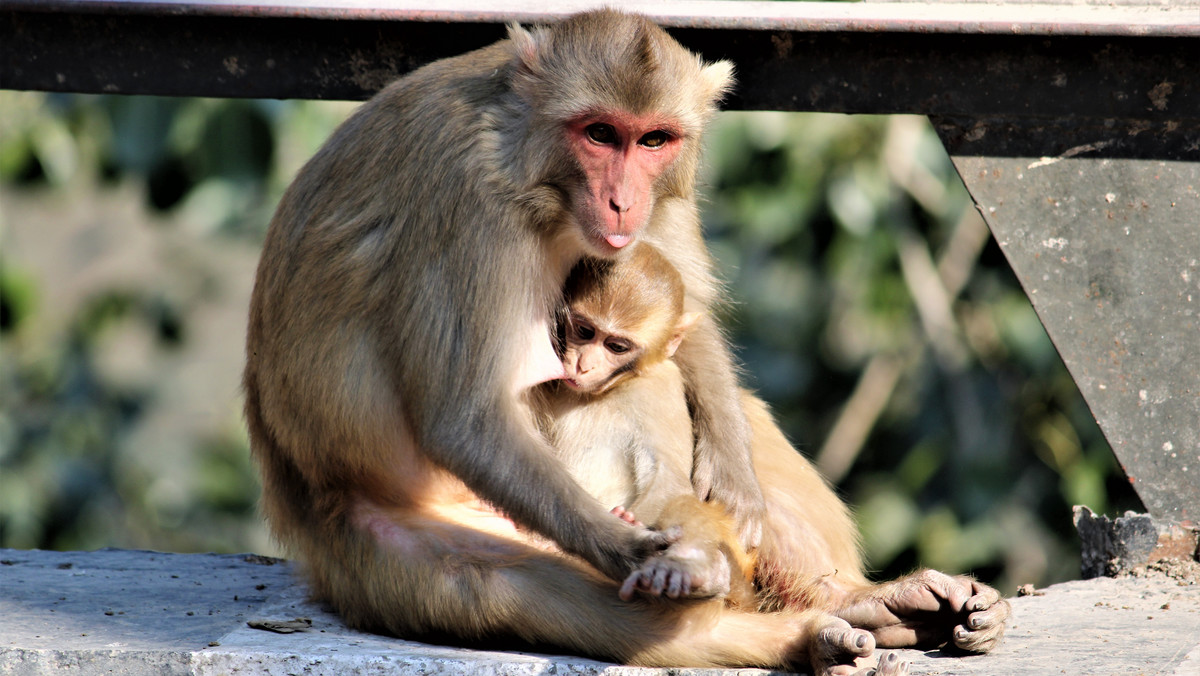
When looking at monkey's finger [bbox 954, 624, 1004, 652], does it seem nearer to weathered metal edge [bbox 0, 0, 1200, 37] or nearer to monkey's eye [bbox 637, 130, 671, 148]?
monkey's eye [bbox 637, 130, 671, 148]

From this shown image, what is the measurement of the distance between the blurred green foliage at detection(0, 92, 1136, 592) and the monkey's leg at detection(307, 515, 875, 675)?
2861 mm

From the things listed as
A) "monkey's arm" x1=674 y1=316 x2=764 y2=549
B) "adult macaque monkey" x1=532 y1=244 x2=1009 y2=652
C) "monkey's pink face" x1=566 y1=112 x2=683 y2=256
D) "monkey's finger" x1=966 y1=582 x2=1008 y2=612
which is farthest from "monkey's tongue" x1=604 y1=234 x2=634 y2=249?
"monkey's finger" x1=966 y1=582 x2=1008 y2=612

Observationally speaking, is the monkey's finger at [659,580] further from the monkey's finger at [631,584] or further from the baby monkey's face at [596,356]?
the baby monkey's face at [596,356]

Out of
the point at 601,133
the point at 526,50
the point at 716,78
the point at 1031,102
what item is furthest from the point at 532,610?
the point at 1031,102

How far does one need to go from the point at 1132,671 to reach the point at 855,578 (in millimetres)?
757

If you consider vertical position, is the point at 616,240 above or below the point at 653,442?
above

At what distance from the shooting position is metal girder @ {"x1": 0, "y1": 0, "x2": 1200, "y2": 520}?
3.67 m

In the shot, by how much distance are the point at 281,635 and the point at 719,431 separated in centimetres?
123

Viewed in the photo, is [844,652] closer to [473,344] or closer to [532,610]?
[532,610]

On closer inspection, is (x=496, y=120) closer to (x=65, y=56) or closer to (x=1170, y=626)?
(x=65, y=56)

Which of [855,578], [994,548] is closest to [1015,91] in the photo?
[855,578]

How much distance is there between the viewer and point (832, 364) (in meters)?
6.59

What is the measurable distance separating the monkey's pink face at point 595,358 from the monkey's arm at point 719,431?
0.27m

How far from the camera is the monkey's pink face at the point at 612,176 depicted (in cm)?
318
